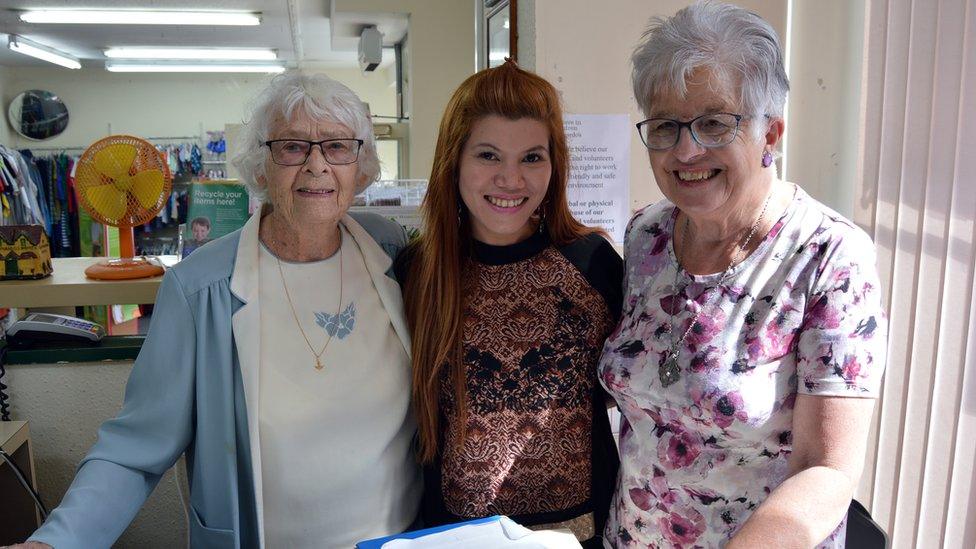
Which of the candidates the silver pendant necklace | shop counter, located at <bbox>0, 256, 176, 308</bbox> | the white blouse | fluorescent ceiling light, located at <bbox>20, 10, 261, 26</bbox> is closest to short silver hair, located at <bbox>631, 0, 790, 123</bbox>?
the silver pendant necklace

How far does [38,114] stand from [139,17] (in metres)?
4.21

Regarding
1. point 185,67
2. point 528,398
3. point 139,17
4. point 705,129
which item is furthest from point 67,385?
point 185,67

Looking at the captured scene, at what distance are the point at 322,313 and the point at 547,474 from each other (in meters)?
0.57

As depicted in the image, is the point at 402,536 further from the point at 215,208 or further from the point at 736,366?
the point at 215,208

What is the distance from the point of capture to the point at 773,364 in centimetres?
114

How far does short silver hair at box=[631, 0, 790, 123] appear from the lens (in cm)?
110

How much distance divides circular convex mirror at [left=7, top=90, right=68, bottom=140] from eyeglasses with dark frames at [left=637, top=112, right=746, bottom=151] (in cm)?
1050

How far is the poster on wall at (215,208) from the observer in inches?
97.3

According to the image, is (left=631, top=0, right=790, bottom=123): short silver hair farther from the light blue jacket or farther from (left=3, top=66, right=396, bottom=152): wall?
(left=3, top=66, right=396, bottom=152): wall

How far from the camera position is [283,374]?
142 cm

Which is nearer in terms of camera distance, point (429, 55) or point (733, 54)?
point (733, 54)

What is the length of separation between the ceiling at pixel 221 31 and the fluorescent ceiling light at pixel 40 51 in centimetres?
9

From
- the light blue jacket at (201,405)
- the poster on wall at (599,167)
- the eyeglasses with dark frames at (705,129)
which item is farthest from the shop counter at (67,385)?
the eyeglasses with dark frames at (705,129)

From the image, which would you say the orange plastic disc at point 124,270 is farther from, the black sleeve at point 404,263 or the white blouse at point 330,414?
the black sleeve at point 404,263
